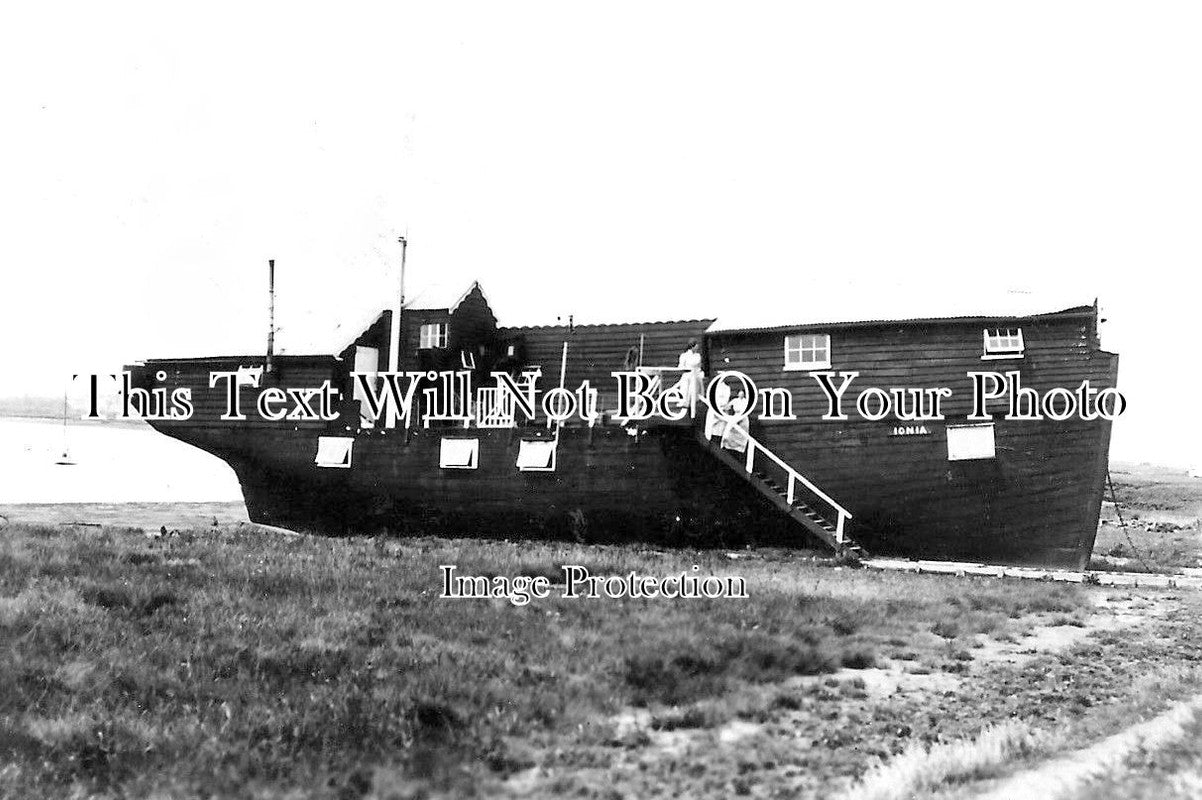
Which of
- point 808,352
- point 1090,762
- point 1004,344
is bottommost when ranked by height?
point 1090,762

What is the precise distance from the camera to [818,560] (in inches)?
912

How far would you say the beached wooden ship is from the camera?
24.3m

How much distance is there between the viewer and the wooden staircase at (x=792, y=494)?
78.4ft

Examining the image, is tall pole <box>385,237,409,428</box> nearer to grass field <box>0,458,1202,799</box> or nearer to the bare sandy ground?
the bare sandy ground

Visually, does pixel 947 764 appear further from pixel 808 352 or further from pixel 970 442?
pixel 808 352

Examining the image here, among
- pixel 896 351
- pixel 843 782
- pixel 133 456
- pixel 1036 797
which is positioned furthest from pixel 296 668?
pixel 133 456

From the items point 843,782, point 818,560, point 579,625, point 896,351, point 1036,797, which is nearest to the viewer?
point 1036,797

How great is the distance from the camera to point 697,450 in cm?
2694

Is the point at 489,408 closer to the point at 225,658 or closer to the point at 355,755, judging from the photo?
the point at 225,658

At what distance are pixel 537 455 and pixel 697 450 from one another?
505cm

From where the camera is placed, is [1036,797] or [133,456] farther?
[133,456]

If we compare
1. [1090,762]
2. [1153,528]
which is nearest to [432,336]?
[1090,762]

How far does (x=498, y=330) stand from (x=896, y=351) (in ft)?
46.2

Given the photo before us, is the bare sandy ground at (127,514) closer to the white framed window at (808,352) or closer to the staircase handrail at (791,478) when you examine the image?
the staircase handrail at (791,478)
